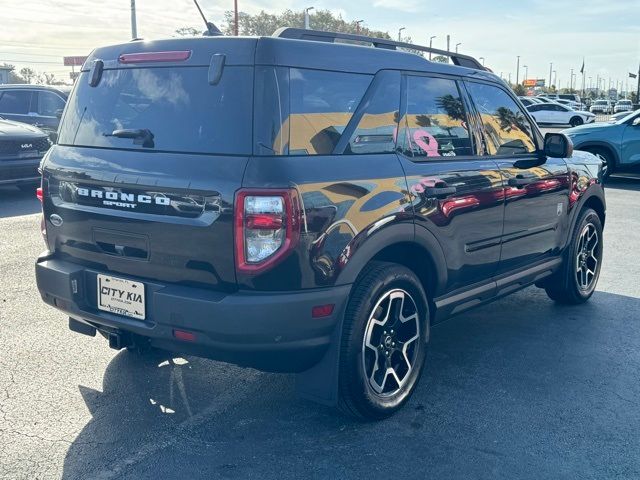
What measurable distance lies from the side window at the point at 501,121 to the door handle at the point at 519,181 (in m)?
0.19

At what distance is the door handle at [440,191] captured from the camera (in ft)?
12.4

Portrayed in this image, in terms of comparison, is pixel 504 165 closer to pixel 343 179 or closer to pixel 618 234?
pixel 343 179

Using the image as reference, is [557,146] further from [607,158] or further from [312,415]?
[607,158]

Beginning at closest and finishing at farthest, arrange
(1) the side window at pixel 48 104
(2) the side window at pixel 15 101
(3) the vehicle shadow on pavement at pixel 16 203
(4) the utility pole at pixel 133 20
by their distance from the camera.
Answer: (3) the vehicle shadow on pavement at pixel 16 203, (2) the side window at pixel 15 101, (1) the side window at pixel 48 104, (4) the utility pole at pixel 133 20

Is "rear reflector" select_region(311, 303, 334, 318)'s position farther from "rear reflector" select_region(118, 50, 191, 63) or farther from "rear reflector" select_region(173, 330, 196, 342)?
"rear reflector" select_region(118, 50, 191, 63)

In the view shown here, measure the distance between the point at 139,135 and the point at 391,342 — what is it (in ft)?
5.49

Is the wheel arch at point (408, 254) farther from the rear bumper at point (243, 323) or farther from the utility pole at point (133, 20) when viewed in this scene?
the utility pole at point (133, 20)

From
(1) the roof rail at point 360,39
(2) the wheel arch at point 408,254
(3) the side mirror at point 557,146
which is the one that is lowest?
(2) the wheel arch at point 408,254

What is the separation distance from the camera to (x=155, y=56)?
11.4 ft

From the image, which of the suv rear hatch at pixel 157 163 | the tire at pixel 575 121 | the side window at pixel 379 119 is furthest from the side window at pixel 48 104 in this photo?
the tire at pixel 575 121

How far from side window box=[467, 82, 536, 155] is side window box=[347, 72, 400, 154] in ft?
3.04

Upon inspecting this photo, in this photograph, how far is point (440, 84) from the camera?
4.18 m

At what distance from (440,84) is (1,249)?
17.2 ft

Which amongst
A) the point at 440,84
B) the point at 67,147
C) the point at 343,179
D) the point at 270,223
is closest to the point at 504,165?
the point at 440,84
